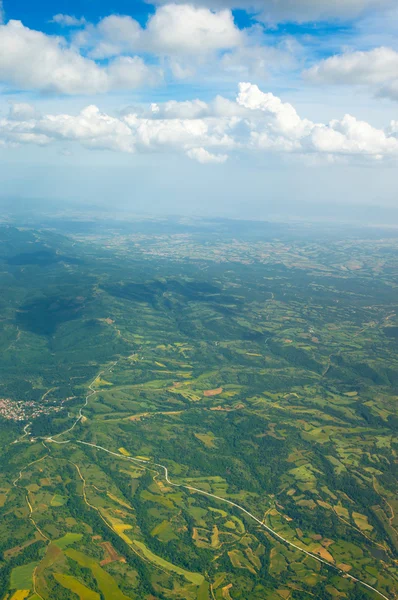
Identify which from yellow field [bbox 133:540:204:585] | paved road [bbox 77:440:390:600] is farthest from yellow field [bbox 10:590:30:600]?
paved road [bbox 77:440:390:600]

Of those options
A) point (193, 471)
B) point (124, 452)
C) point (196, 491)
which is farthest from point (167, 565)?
point (124, 452)

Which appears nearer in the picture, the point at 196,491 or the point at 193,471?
the point at 196,491

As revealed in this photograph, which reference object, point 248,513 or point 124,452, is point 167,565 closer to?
point 248,513

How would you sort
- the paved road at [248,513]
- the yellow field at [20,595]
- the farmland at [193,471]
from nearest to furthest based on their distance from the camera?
the yellow field at [20,595]
the paved road at [248,513]
the farmland at [193,471]

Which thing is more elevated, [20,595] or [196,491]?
[196,491]

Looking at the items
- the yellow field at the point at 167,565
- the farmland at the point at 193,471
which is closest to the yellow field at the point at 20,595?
the farmland at the point at 193,471

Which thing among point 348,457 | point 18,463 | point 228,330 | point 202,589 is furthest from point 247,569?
point 228,330

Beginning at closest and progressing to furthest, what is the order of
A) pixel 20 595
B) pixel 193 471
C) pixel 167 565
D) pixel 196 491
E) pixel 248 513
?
pixel 20 595, pixel 167 565, pixel 248 513, pixel 196 491, pixel 193 471

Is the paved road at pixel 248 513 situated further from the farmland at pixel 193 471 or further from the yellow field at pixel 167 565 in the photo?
the yellow field at pixel 167 565

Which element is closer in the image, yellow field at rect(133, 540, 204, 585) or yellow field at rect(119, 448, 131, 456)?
yellow field at rect(133, 540, 204, 585)

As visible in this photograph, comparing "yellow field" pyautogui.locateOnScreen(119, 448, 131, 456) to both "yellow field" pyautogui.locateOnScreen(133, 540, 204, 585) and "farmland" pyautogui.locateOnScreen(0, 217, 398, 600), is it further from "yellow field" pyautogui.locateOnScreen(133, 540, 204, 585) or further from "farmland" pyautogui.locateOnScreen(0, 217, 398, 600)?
"yellow field" pyautogui.locateOnScreen(133, 540, 204, 585)

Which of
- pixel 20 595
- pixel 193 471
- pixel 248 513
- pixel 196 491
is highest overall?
pixel 193 471
